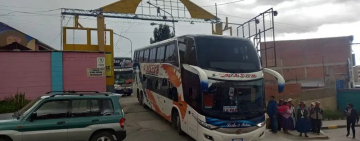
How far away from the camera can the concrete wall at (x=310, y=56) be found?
37.2 m

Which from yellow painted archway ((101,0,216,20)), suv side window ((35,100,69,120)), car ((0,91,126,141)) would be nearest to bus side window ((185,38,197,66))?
car ((0,91,126,141))

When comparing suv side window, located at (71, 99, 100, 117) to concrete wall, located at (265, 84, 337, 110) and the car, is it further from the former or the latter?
concrete wall, located at (265, 84, 337, 110)

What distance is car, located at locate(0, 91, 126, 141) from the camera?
247 inches

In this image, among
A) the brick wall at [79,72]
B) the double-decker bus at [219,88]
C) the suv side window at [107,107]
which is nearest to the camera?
the suv side window at [107,107]

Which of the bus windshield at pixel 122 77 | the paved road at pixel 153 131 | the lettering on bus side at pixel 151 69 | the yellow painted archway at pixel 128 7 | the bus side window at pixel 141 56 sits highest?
the yellow painted archway at pixel 128 7

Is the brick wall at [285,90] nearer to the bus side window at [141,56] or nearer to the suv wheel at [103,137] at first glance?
the bus side window at [141,56]

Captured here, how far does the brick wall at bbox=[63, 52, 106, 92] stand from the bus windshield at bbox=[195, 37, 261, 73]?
8570 mm

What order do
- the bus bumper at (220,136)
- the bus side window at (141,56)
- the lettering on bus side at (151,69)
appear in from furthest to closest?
the bus side window at (141,56) → the lettering on bus side at (151,69) → the bus bumper at (220,136)

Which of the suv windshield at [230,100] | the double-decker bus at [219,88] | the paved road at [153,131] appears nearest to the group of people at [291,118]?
the paved road at [153,131]

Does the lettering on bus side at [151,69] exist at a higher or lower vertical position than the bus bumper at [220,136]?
higher

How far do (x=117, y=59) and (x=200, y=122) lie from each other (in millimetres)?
26117

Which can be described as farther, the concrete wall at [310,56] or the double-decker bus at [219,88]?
the concrete wall at [310,56]

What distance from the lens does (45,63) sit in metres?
14.0

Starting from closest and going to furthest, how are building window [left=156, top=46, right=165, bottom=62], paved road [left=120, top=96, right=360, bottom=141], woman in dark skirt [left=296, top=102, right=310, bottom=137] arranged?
paved road [left=120, top=96, right=360, bottom=141], woman in dark skirt [left=296, top=102, right=310, bottom=137], building window [left=156, top=46, right=165, bottom=62]
